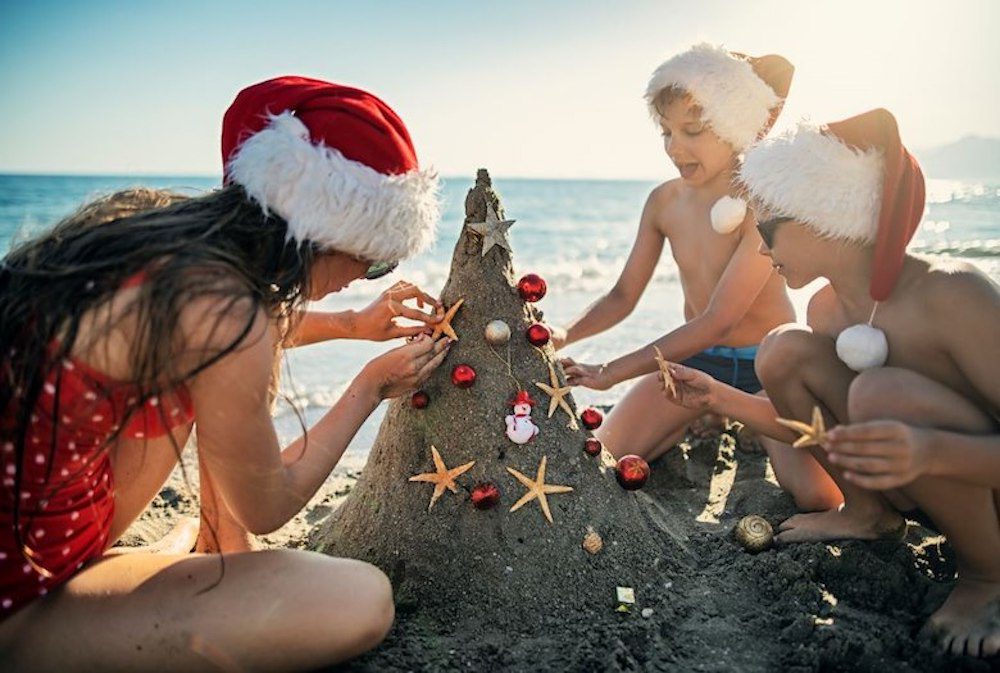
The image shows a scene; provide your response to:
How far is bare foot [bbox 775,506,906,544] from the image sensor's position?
3.29m

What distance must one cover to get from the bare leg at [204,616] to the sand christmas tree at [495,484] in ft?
1.56

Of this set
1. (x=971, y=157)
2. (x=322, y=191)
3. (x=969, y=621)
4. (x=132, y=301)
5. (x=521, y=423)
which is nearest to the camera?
(x=132, y=301)

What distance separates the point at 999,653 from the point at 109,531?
9.40ft

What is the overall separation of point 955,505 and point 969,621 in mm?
370

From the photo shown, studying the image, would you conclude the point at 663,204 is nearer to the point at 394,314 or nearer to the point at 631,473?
the point at 631,473

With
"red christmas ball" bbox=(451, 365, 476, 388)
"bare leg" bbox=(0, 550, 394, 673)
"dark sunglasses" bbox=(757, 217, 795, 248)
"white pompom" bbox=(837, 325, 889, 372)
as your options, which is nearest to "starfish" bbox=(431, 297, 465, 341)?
"red christmas ball" bbox=(451, 365, 476, 388)

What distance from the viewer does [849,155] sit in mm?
2896

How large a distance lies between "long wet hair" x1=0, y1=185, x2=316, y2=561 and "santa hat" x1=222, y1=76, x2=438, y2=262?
0.44ft

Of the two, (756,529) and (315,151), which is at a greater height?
(315,151)

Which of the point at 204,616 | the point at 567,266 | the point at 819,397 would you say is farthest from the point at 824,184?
the point at 567,266

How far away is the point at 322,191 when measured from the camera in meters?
2.44

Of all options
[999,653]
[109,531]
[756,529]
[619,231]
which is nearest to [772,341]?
[756,529]

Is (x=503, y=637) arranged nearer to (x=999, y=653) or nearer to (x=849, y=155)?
(x=999, y=653)

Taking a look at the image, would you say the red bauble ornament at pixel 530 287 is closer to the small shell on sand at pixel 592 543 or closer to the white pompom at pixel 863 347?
the small shell on sand at pixel 592 543
